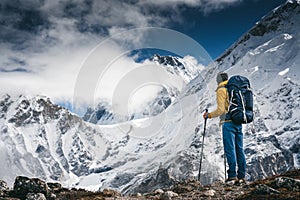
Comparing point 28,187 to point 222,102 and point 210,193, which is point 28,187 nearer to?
point 210,193

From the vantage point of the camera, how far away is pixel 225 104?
16062 millimetres

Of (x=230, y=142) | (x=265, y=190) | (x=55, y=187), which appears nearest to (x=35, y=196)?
(x=55, y=187)

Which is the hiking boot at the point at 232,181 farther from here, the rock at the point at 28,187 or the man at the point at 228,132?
the rock at the point at 28,187

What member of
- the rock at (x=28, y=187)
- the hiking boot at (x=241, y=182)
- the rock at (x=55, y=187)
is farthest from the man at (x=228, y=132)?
the rock at (x=28, y=187)

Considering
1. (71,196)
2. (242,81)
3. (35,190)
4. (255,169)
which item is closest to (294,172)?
(242,81)

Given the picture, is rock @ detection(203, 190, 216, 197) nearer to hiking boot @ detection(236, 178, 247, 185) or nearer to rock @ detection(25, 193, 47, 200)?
hiking boot @ detection(236, 178, 247, 185)

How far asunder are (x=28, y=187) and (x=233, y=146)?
8.36m

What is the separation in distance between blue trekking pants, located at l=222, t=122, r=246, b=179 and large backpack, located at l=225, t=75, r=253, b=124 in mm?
418

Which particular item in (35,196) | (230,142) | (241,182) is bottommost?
(35,196)

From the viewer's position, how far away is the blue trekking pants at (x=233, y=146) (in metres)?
16.1

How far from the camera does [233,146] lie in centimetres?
1614

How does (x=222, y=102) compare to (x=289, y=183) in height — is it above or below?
above

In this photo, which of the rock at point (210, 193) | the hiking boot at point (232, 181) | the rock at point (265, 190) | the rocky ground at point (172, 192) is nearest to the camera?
A: the rock at point (265, 190)

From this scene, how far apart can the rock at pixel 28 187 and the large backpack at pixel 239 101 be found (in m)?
7.90
